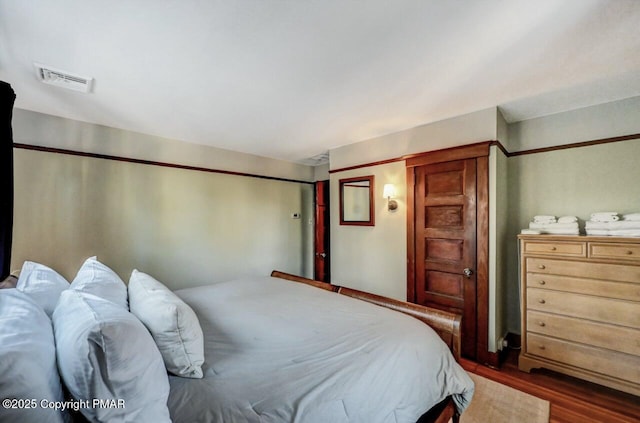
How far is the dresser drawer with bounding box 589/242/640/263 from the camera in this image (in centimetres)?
193

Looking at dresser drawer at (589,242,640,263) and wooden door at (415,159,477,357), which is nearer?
dresser drawer at (589,242,640,263)

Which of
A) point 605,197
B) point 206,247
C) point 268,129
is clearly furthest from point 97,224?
point 605,197

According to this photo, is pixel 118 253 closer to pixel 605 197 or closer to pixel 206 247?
pixel 206 247

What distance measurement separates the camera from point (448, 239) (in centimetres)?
275

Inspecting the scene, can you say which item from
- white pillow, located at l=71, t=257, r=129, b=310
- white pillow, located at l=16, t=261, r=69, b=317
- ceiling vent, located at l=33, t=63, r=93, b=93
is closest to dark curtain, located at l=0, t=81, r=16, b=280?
white pillow, located at l=16, t=261, r=69, b=317

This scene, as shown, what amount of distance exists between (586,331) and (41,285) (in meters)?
3.86

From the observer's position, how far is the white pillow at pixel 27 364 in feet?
1.82

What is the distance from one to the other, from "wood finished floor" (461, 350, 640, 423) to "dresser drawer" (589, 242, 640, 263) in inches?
44.9

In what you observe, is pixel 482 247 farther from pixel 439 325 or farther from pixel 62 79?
pixel 62 79

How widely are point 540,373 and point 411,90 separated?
2906mm

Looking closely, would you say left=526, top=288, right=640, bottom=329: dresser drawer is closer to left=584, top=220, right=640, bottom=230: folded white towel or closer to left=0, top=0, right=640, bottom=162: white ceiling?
left=584, top=220, right=640, bottom=230: folded white towel

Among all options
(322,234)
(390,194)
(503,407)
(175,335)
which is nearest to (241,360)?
(175,335)

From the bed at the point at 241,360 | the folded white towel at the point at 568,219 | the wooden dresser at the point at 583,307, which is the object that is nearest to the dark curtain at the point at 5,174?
the bed at the point at 241,360

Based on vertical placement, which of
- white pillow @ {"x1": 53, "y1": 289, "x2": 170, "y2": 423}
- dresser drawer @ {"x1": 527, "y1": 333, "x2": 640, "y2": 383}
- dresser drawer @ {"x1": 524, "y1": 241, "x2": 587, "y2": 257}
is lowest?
dresser drawer @ {"x1": 527, "y1": 333, "x2": 640, "y2": 383}
